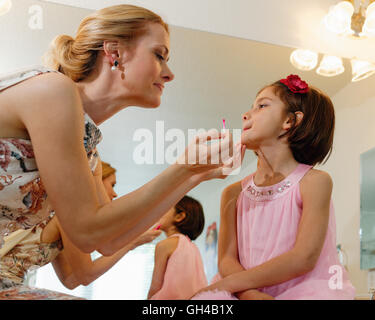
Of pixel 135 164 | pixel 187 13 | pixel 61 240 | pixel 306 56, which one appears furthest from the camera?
pixel 306 56

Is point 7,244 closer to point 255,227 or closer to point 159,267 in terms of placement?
point 159,267

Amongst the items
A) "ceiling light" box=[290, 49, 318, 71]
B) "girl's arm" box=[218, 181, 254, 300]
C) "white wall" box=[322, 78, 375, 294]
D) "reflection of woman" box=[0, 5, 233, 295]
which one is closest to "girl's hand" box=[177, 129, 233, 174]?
"reflection of woman" box=[0, 5, 233, 295]

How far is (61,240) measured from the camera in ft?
3.53

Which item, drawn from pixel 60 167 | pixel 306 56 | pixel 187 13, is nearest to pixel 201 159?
Result: pixel 60 167

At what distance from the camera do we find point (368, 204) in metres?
1.48

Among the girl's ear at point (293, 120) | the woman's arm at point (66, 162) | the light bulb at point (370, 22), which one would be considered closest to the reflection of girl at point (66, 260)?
the woman's arm at point (66, 162)

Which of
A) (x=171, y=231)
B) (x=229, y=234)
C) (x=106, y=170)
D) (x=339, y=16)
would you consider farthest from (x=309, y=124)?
(x=339, y=16)

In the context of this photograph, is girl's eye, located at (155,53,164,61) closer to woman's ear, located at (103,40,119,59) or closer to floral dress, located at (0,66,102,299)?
woman's ear, located at (103,40,119,59)

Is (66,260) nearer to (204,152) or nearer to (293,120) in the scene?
(204,152)

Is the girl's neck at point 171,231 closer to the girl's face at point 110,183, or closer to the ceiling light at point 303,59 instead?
the girl's face at point 110,183

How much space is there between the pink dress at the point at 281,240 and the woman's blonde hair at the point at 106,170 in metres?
0.38

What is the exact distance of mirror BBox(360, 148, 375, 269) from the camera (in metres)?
1.45

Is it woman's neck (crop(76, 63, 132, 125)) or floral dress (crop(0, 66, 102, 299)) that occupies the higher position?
woman's neck (crop(76, 63, 132, 125))
